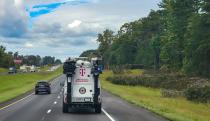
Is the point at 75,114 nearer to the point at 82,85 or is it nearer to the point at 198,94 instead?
the point at 82,85

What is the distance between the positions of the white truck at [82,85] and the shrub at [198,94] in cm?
2009

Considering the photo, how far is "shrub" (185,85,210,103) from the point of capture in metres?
46.2

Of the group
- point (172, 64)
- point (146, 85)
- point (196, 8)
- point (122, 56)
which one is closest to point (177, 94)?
point (146, 85)

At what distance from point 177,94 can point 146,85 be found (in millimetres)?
25690

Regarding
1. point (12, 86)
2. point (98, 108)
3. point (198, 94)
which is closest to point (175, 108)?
point (98, 108)

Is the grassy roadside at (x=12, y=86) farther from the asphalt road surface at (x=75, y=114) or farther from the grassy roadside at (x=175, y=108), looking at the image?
the asphalt road surface at (x=75, y=114)

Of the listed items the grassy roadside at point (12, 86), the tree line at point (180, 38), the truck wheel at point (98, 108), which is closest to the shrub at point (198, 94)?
the tree line at point (180, 38)

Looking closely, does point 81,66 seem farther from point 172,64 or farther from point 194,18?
point 172,64

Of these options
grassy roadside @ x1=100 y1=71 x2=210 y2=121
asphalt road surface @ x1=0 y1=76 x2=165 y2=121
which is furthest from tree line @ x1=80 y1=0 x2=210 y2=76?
asphalt road surface @ x1=0 y1=76 x2=165 y2=121

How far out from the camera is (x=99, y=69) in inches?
1104

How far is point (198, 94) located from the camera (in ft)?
157

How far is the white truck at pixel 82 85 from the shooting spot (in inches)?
1100

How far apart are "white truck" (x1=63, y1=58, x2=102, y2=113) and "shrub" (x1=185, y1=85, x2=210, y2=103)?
20.1m

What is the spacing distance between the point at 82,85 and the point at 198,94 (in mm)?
22408
